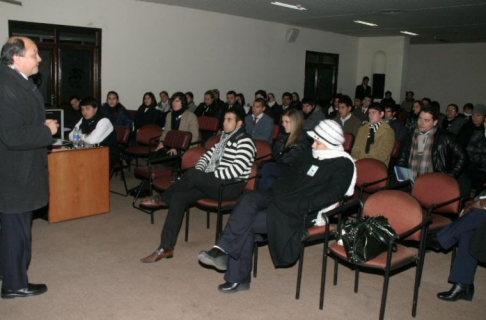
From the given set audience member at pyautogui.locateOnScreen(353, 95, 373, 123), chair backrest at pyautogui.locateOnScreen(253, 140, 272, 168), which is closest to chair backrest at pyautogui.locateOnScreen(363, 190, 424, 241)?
chair backrest at pyautogui.locateOnScreen(253, 140, 272, 168)

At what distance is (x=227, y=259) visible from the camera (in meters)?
3.46

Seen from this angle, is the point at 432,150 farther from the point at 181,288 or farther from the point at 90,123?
the point at 90,123

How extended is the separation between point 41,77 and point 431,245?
7.26m

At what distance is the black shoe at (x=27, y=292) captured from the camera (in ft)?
10.4

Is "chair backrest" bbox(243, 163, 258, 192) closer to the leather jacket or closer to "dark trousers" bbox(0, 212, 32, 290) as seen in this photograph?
the leather jacket

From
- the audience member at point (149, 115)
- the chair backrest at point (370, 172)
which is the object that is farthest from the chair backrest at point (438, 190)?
the audience member at point (149, 115)

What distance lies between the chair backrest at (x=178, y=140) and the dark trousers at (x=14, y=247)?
288 centimetres

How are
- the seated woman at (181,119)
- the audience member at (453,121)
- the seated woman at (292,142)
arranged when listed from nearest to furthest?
the seated woman at (292,142) → the seated woman at (181,119) → the audience member at (453,121)

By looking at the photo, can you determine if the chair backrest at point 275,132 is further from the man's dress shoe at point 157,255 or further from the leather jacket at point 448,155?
the man's dress shoe at point 157,255

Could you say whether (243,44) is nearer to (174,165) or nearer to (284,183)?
(174,165)

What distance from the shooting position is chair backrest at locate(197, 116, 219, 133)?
8055mm

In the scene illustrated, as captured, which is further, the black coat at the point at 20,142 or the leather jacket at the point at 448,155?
the leather jacket at the point at 448,155

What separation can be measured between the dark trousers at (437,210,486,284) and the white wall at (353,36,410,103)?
11942 millimetres

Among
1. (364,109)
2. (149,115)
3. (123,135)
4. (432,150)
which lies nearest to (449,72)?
(364,109)
